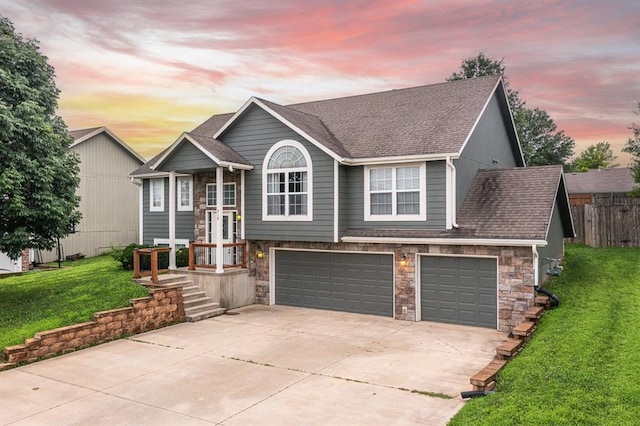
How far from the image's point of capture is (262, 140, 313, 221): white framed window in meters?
13.9

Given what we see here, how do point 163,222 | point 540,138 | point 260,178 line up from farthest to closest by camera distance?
point 540,138, point 163,222, point 260,178

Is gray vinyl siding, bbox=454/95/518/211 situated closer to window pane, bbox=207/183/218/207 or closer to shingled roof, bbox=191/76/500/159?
shingled roof, bbox=191/76/500/159

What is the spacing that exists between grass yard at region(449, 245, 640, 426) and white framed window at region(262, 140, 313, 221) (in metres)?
7.18

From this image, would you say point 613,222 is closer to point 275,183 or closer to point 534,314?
point 534,314

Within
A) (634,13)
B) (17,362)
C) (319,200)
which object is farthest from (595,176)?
(17,362)

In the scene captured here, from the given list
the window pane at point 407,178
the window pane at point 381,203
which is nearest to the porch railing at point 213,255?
the window pane at point 381,203

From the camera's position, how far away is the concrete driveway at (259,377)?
21.9 feet

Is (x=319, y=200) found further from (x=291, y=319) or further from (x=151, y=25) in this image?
(x=151, y=25)

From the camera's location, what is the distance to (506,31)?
15461 mm

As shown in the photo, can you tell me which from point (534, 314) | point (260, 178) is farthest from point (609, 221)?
point (260, 178)

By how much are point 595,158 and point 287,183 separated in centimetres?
5173

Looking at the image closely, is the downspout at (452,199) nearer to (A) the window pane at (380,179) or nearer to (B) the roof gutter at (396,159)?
(B) the roof gutter at (396,159)

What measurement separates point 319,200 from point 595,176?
32110mm

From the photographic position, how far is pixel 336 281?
14266 mm
